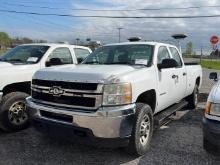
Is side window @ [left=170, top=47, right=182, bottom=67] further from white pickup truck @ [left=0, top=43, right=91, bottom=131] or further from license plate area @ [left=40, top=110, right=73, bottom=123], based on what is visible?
license plate area @ [left=40, top=110, right=73, bottom=123]

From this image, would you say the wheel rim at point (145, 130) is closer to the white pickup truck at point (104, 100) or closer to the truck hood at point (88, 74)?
the white pickup truck at point (104, 100)

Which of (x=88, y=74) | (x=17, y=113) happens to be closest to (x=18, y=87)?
(x=17, y=113)

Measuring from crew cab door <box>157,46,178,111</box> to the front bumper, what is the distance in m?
1.45

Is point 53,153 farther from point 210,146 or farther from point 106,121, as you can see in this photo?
point 210,146

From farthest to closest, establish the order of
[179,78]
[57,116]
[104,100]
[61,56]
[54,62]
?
[61,56]
[54,62]
[179,78]
[57,116]
[104,100]

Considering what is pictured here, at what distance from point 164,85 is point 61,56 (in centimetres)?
287

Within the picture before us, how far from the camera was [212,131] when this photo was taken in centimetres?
407

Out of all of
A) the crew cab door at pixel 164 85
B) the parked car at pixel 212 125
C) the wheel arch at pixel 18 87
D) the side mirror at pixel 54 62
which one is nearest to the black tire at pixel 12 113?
the wheel arch at pixel 18 87

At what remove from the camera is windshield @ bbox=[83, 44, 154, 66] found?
5.62m

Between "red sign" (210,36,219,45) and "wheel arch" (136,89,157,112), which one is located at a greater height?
"red sign" (210,36,219,45)

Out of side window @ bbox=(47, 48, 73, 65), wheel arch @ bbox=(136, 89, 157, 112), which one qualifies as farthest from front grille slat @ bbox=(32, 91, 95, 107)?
side window @ bbox=(47, 48, 73, 65)

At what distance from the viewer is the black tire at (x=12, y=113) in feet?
19.5

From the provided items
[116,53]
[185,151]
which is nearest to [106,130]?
[185,151]

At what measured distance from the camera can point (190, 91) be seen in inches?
304
